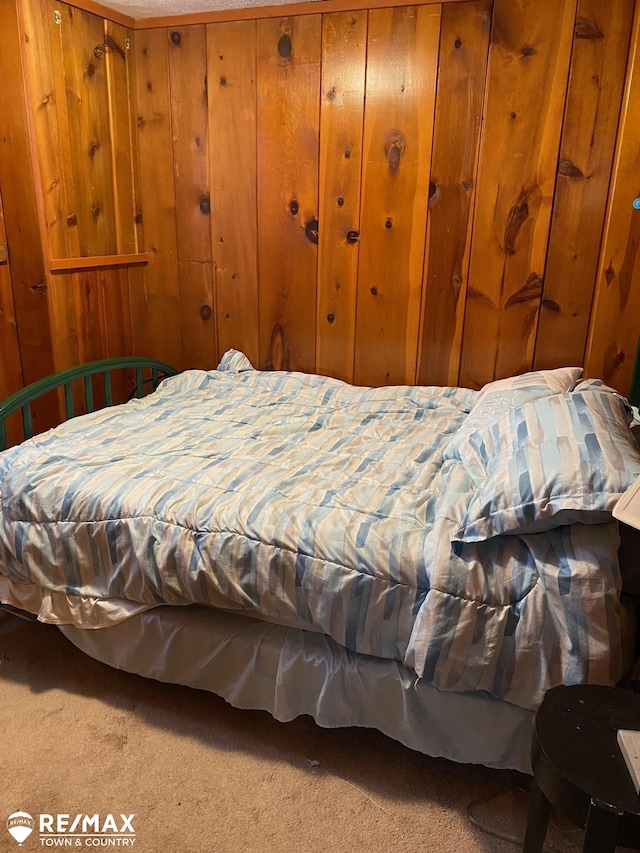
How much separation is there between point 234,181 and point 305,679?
199 centimetres

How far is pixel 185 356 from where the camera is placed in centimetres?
293

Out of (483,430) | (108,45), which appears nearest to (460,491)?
(483,430)

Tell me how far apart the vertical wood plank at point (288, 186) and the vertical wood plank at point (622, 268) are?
109 cm

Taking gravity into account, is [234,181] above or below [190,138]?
below

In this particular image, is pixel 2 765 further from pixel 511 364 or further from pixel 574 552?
pixel 511 364

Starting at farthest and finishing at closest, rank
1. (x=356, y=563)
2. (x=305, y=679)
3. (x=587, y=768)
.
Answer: (x=305, y=679) < (x=356, y=563) < (x=587, y=768)

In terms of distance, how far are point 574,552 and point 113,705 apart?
1.25 metres

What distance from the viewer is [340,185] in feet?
8.18

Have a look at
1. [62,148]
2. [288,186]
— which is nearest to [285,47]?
[288,186]

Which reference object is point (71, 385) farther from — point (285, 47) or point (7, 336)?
point (285, 47)

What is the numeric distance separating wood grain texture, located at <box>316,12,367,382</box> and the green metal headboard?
73 centimetres

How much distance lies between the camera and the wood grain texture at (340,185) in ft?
7.72

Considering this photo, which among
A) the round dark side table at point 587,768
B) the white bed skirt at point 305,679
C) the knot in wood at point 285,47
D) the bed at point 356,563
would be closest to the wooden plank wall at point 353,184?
the knot in wood at point 285,47
